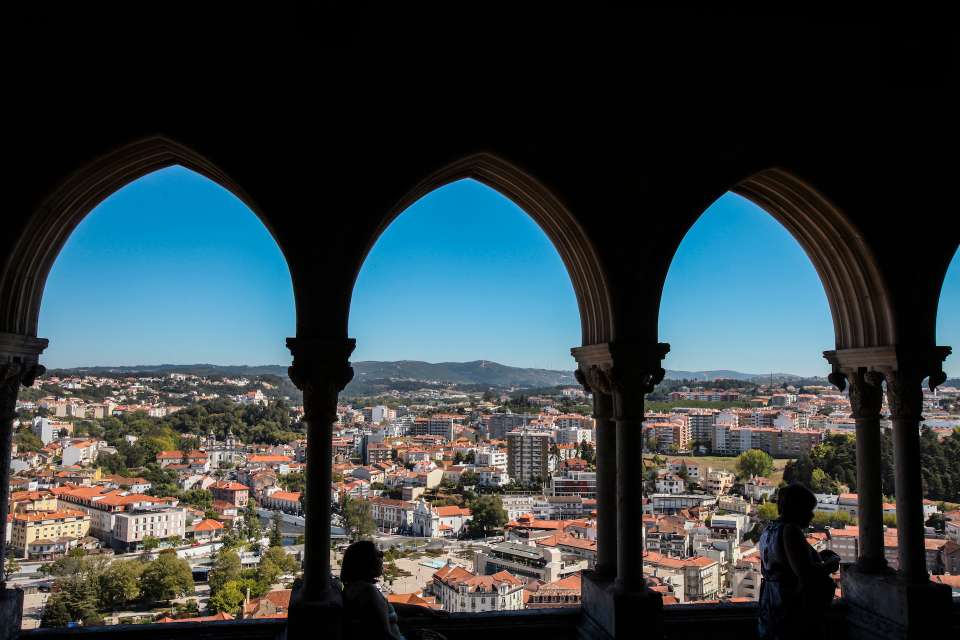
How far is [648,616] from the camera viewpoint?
428 centimetres

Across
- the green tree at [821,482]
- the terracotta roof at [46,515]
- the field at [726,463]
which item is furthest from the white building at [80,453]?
the green tree at [821,482]

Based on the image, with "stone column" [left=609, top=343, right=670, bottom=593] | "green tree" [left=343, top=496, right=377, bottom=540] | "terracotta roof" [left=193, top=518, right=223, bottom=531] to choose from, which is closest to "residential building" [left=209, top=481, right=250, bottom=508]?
"terracotta roof" [left=193, top=518, right=223, bottom=531]

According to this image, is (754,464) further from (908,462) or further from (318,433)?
(318,433)

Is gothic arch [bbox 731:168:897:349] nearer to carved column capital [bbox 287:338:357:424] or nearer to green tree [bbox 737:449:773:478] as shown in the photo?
green tree [bbox 737:449:773:478]

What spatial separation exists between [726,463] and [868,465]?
1.11 metres

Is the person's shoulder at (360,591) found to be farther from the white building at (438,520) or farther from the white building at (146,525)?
the white building at (146,525)

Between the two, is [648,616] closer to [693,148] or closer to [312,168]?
[693,148]

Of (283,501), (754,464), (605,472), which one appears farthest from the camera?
(754,464)

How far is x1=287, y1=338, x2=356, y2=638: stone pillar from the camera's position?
4.07m

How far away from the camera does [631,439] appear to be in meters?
4.46

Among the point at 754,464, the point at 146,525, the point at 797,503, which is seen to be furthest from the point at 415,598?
the point at 754,464

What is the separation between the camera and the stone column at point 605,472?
4613 millimetres

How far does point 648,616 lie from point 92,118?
4522 mm

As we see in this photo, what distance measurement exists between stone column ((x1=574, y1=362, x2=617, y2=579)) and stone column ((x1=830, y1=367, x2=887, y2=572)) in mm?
1849
